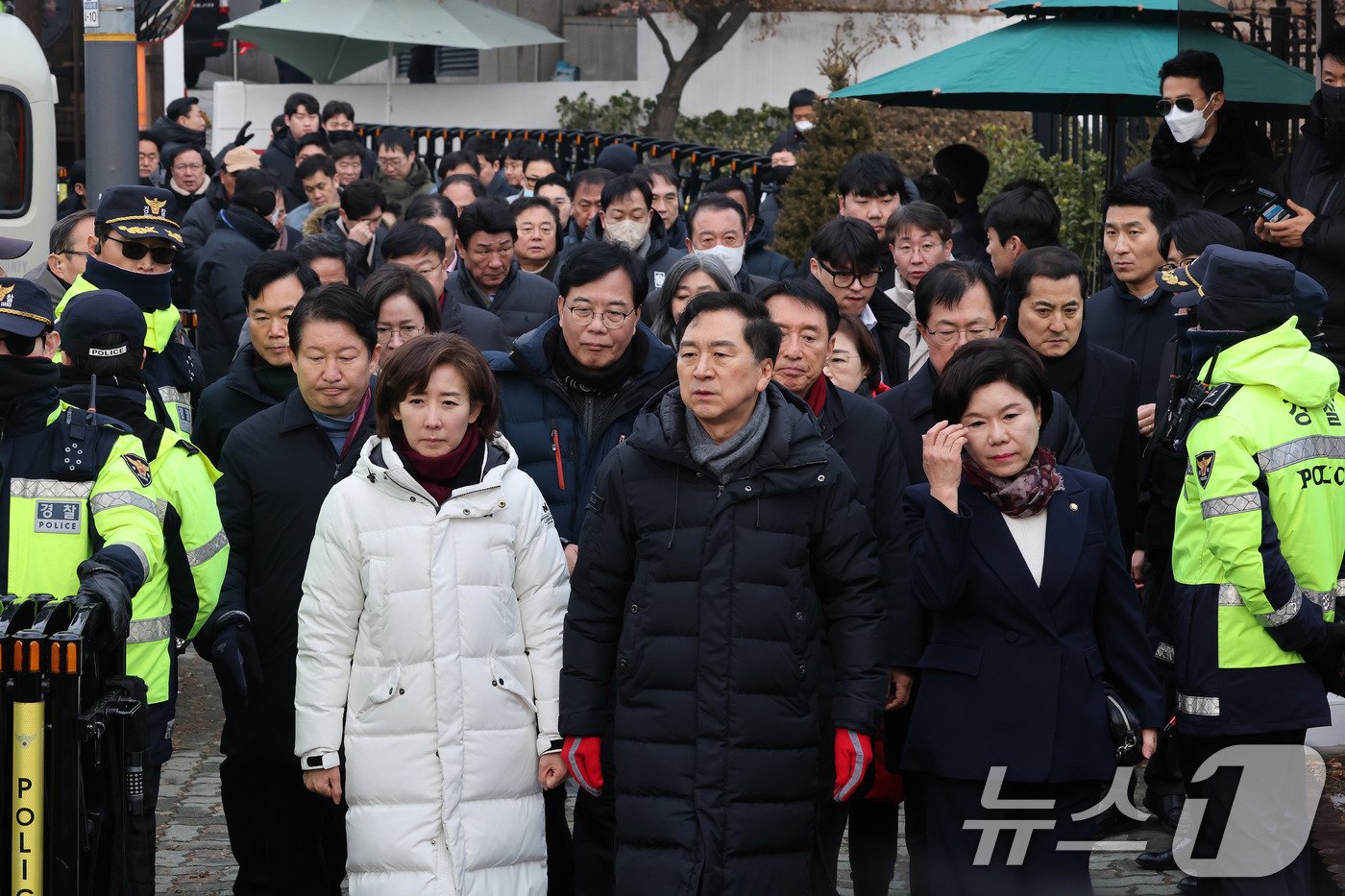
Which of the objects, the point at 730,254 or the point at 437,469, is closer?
the point at 437,469

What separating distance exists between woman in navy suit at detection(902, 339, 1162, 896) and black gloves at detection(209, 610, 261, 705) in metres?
1.92

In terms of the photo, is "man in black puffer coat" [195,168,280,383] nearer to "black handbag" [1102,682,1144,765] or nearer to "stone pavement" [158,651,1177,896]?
"stone pavement" [158,651,1177,896]

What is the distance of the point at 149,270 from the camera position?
6.51 metres

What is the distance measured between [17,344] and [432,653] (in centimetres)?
137

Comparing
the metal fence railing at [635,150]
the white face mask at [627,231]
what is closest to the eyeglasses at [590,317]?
the white face mask at [627,231]

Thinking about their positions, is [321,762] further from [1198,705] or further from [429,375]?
[1198,705]

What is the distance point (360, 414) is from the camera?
5492 millimetres

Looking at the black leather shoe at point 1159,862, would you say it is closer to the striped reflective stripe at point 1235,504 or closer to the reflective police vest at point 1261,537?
the reflective police vest at point 1261,537

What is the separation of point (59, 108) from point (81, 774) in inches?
418

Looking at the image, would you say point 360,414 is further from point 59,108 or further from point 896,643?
point 59,108

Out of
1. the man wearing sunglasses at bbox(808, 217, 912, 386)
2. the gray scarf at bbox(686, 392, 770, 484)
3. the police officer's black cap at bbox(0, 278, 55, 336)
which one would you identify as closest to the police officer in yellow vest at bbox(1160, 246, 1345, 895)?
the gray scarf at bbox(686, 392, 770, 484)

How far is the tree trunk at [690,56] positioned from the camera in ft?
77.9

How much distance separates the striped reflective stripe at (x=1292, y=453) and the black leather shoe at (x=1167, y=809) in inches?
75.4

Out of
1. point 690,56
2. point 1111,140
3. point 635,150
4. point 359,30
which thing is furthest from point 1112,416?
point 690,56
